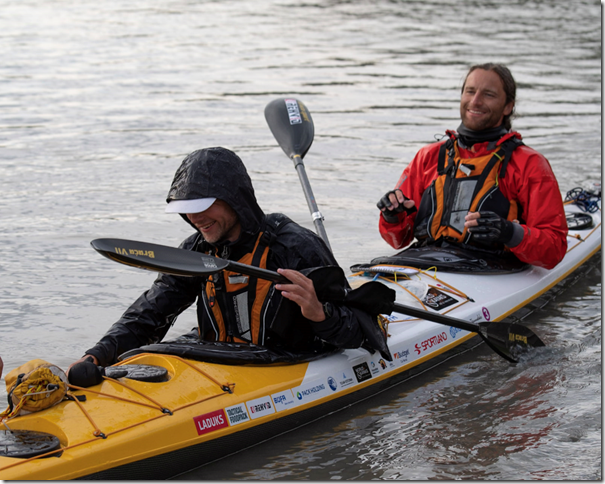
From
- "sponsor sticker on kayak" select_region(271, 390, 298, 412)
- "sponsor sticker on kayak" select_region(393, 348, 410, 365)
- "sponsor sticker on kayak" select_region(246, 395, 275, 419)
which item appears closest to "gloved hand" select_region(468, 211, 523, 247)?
"sponsor sticker on kayak" select_region(393, 348, 410, 365)

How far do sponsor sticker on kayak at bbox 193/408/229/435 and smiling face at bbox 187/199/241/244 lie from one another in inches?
24.3

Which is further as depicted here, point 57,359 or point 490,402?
point 57,359

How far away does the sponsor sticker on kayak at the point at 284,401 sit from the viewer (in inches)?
118

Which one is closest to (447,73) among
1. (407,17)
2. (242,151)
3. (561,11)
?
(242,151)

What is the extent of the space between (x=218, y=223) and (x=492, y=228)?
5.38ft

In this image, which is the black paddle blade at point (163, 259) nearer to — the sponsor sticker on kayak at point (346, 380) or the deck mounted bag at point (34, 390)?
the deck mounted bag at point (34, 390)

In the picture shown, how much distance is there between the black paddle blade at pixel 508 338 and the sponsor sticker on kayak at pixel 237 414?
1348 mm

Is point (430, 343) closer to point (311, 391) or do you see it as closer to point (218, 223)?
point (311, 391)

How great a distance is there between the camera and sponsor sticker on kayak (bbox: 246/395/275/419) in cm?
291

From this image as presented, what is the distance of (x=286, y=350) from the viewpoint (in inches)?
122

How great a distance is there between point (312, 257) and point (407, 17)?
1765cm

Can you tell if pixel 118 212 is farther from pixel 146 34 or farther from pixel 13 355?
pixel 146 34

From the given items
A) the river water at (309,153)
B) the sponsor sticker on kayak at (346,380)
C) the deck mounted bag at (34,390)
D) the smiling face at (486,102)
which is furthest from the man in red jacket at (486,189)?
the deck mounted bag at (34,390)

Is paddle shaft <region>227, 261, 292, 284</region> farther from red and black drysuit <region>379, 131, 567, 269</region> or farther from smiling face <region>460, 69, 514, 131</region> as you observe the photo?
smiling face <region>460, 69, 514, 131</region>
